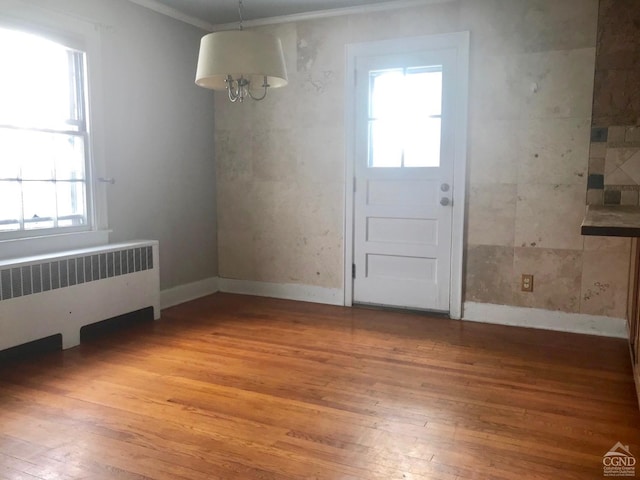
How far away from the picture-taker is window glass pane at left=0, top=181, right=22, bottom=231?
3.28 meters

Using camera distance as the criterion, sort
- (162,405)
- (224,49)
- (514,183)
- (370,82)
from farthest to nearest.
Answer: (370,82)
(514,183)
(162,405)
(224,49)

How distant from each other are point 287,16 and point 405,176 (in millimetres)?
1765

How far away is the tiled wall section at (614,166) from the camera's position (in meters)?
3.57

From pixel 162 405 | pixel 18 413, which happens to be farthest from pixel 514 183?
pixel 18 413

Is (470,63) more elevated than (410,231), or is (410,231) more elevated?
(470,63)

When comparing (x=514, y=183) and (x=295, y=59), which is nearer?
(x=514, y=183)

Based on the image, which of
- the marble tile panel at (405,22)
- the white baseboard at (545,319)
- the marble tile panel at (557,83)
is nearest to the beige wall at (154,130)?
the marble tile panel at (405,22)

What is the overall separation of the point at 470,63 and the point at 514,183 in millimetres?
974

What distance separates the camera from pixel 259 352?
340 cm

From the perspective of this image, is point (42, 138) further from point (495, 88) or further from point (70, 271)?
point (495, 88)

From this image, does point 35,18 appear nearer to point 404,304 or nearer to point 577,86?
point 404,304

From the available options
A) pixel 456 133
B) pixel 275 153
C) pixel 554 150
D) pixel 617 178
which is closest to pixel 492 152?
pixel 456 133

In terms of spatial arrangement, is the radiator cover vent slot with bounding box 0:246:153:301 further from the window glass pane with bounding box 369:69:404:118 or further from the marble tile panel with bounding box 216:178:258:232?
the window glass pane with bounding box 369:69:404:118

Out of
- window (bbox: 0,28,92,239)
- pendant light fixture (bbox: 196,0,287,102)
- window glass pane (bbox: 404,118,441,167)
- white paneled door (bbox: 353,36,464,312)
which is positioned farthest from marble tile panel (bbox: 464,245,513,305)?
window (bbox: 0,28,92,239)
